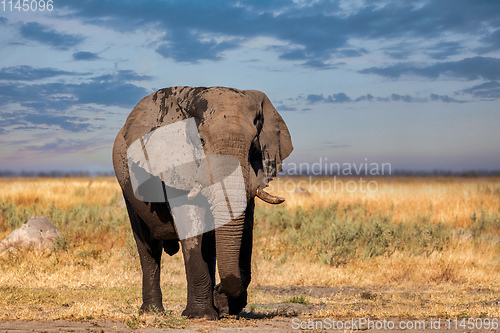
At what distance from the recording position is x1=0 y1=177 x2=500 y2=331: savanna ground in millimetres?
8188

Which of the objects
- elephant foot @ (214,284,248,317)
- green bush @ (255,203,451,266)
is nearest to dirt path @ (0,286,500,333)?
elephant foot @ (214,284,248,317)

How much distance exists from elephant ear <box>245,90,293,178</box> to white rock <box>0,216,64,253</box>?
25.3 feet

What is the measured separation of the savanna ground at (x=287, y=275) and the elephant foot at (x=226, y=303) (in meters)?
0.17

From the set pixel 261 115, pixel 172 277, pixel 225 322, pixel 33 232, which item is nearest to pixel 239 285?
pixel 225 322

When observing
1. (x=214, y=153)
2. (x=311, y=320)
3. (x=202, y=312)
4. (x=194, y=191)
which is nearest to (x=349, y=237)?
(x=311, y=320)

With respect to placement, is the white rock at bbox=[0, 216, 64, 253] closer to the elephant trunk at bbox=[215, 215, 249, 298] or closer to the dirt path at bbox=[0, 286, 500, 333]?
the dirt path at bbox=[0, 286, 500, 333]

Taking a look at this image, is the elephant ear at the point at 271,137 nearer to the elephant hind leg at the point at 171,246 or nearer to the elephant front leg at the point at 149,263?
the elephant hind leg at the point at 171,246

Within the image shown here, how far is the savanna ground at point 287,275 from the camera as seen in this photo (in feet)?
26.9

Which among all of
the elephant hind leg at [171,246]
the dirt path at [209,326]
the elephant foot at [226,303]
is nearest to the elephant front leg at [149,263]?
the elephant hind leg at [171,246]

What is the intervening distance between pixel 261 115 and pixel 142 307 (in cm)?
356

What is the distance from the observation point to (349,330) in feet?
23.5

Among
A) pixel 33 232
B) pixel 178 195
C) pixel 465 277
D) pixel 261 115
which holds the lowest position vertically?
pixel 465 277

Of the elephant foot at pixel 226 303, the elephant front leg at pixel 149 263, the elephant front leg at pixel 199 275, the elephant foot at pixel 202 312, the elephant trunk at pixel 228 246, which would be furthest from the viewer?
the elephant front leg at pixel 149 263

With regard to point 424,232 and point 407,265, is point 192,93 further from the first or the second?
point 424,232
